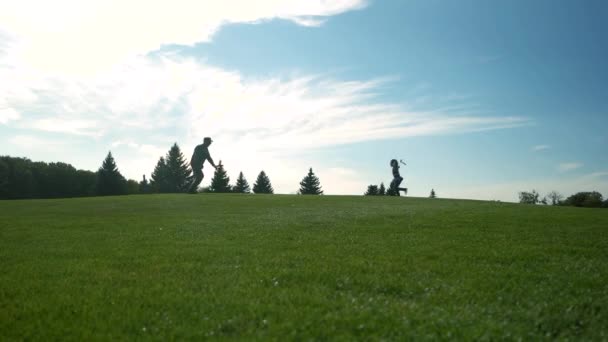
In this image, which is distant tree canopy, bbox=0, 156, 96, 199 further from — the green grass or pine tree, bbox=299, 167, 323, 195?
the green grass

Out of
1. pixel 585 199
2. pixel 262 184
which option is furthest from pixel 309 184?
pixel 585 199

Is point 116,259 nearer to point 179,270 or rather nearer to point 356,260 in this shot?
point 179,270

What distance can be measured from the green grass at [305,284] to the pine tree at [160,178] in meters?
118

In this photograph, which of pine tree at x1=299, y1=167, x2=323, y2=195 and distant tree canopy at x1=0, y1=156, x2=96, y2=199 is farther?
pine tree at x1=299, y1=167, x2=323, y2=195

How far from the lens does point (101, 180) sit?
11138cm

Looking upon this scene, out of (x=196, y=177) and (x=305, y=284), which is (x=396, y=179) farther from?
(x=305, y=284)

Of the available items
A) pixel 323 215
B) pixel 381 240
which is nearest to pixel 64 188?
pixel 323 215

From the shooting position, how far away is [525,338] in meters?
5.85

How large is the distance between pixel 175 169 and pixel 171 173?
1.73 m

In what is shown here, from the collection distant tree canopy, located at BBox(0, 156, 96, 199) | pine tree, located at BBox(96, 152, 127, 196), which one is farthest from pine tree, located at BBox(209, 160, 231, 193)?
distant tree canopy, located at BBox(0, 156, 96, 199)

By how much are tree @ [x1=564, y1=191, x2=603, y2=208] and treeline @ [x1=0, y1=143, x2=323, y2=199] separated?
2878 inches

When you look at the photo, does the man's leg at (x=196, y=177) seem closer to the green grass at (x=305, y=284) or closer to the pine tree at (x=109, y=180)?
the green grass at (x=305, y=284)

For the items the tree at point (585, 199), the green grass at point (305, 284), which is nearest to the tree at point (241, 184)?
the tree at point (585, 199)

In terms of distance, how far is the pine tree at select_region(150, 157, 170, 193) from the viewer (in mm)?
129750
